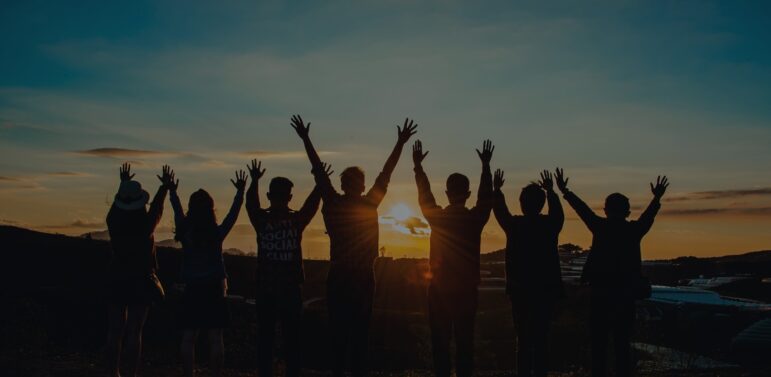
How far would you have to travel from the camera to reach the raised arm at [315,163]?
23.0 ft

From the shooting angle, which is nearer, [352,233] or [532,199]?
[352,233]

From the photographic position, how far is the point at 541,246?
7.37 meters

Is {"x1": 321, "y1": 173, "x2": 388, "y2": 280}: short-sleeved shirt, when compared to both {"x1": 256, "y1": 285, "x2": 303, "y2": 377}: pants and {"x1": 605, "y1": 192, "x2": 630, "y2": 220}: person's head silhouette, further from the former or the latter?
{"x1": 605, "y1": 192, "x2": 630, "y2": 220}: person's head silhouette

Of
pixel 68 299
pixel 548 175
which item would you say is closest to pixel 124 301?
pixel 548 175

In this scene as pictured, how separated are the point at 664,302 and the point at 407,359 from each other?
11.0 meters

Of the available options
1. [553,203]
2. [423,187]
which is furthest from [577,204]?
[423,187]

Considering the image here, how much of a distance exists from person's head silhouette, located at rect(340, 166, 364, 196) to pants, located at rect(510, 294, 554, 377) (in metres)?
2.08

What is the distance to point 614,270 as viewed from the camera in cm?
766

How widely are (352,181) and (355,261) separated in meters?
0.81

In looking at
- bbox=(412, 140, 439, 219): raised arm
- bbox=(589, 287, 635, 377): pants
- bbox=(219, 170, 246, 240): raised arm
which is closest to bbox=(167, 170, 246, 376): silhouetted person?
bbox=(219, 170, 246, 240): raised arm

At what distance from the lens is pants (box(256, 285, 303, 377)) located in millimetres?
6957

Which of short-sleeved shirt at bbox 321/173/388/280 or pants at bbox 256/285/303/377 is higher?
short-sleeved shirt at bbox 321/173/388/280

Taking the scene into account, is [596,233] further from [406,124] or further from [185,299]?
[185,299]

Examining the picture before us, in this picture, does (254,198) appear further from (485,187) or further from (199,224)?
(485,187)
